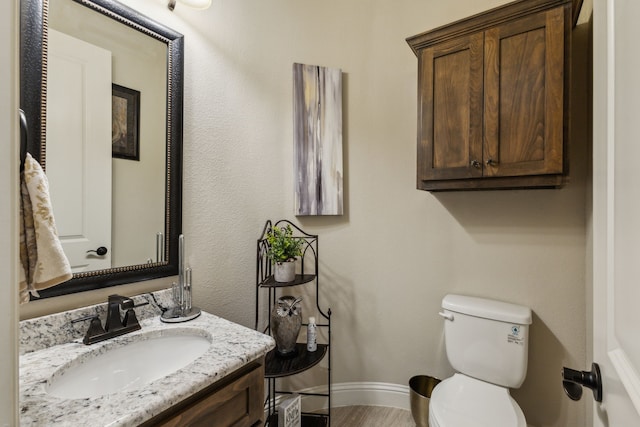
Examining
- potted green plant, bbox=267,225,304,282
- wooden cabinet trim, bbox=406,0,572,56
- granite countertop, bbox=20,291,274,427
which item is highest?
wooden cabinet trim, bbox=406,0,572,56

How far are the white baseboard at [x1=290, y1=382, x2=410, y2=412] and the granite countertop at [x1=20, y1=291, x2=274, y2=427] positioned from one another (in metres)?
1.04

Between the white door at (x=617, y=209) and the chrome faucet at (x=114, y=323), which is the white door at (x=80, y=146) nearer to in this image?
the chrome faucet at (x=114, y=323)

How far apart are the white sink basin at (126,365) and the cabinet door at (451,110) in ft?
4.21

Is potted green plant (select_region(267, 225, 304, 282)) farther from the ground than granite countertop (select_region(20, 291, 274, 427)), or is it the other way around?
potted green plant (select_region(267, 225, 304, 282))

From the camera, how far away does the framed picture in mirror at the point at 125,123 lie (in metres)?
1.12

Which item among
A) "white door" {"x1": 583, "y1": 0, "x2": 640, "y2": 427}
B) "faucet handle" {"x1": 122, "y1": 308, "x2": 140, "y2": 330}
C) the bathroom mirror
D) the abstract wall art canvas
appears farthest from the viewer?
the abstract wall art canvas

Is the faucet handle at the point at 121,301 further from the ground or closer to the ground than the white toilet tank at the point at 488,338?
further from the ground

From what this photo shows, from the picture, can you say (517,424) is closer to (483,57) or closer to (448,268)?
(448,268)

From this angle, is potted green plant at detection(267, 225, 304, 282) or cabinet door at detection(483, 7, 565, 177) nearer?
cabinet door at detection(483, 7, 565, 177)

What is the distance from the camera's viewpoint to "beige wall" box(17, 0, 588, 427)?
1429 millimetres

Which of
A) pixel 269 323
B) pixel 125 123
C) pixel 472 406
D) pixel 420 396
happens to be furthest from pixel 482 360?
pixel 125 123

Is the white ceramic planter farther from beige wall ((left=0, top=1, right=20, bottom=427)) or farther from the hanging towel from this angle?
beige wall ((left=0, top=1, right=20, bottom=427))

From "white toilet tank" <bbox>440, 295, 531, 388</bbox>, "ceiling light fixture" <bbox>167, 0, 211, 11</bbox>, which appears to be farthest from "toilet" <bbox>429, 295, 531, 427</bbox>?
"ceiling light fixture" <bbox>167, 0, 211, 11</bbox>

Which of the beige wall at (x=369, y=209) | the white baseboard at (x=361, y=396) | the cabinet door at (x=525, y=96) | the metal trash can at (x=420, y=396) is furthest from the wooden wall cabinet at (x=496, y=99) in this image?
the white baseboard at (x=361, y=396)
